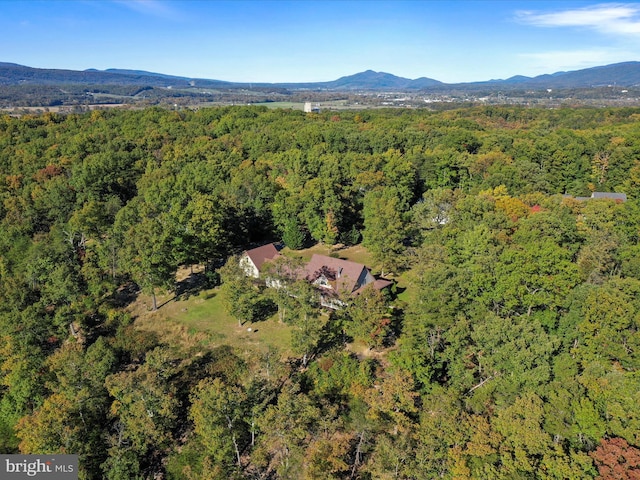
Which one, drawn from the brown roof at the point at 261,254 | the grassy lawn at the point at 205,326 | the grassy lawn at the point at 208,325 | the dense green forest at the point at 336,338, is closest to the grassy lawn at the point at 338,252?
the dense green forest at the point at 336,338

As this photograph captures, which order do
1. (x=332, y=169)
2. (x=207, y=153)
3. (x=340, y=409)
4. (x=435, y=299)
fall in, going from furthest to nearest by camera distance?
(x=207, y=153) < (x=332, y=169) < (x=435, y=299) < (x=340, y=409)

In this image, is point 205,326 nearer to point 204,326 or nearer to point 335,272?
point 204,326

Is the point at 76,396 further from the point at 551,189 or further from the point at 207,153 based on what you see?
the point at 551,189

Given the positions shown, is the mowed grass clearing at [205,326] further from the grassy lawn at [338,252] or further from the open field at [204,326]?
the grassy lawn at [338,252]

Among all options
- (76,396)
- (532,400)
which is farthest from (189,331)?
(532,400)

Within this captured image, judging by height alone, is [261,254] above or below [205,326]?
above

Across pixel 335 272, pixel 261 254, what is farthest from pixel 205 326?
pixel 335 272
